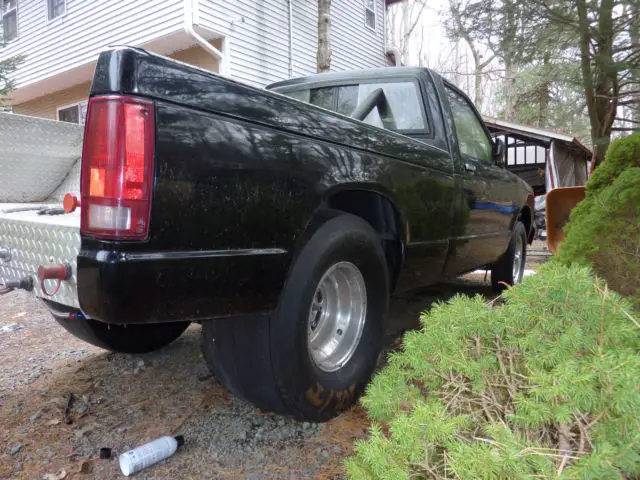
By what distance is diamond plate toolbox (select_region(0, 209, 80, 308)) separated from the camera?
1.72 metres

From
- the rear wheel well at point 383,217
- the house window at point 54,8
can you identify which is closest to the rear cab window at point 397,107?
the rear wheel well at point 383,217

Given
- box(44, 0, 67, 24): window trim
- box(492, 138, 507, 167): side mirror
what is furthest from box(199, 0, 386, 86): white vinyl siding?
box(492, 138, 507, 167): side mirror

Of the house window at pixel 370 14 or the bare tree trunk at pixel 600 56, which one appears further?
the house window at pixel 370 14

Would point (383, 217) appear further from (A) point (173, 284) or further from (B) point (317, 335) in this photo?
(A) point (173, 284)

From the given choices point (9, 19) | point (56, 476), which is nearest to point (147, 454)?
point (56, 476)

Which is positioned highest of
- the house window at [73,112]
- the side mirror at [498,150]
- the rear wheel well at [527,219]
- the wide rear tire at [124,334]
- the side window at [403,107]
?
the house window at [73,112]

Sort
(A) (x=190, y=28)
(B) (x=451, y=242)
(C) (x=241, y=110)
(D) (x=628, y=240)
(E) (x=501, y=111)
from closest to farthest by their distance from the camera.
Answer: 1. (C) (x=241, y=110)
2. (D) (x=628, y=240)
3. (B) (x=451, y=242)
4. (A) (x=190, y=28)
5. (E) (x=501, y=111)

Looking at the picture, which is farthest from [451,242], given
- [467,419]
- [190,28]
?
[190,28]

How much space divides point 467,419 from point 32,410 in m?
2.31

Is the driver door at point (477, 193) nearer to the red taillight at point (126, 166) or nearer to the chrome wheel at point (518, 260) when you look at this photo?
the chrome wheel at point (518, 260)

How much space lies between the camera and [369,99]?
3.34 metres

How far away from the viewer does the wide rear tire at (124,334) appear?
2500 mm

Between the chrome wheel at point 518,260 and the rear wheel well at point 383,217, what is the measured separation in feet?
9.82

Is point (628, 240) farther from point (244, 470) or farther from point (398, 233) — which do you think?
point (244, 470)
